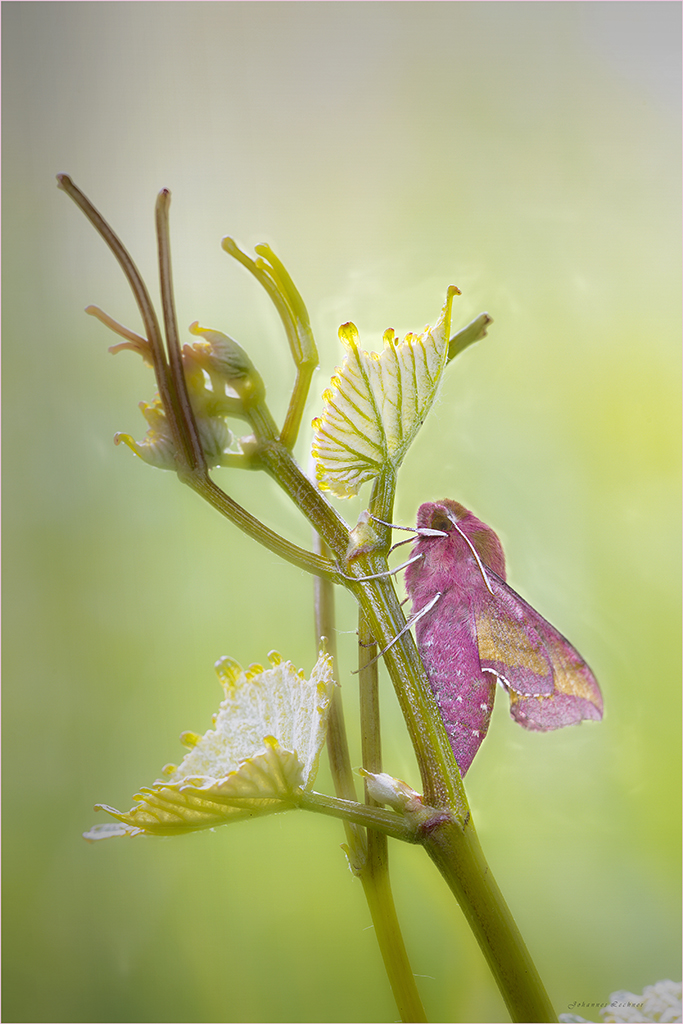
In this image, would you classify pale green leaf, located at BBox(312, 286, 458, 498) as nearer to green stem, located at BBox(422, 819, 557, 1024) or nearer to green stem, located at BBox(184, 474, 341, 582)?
green stem, located at BBox(184, 474, 341, 582)

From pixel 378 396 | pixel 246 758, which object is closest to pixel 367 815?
pixel 246 758

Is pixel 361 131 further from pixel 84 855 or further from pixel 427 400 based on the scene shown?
pixel 84 855

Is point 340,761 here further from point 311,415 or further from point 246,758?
point 311,415

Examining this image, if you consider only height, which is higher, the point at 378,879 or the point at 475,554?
the point at 475,554

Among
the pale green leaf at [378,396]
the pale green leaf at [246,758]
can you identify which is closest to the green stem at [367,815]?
the pale green leaf at [246,758]

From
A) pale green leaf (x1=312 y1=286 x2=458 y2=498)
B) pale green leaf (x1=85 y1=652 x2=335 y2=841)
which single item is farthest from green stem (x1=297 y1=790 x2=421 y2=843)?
pale green leaf (x1=312 y1=286 x2=458 y2=498)

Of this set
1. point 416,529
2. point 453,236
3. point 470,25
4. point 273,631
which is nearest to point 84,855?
point 273,631
